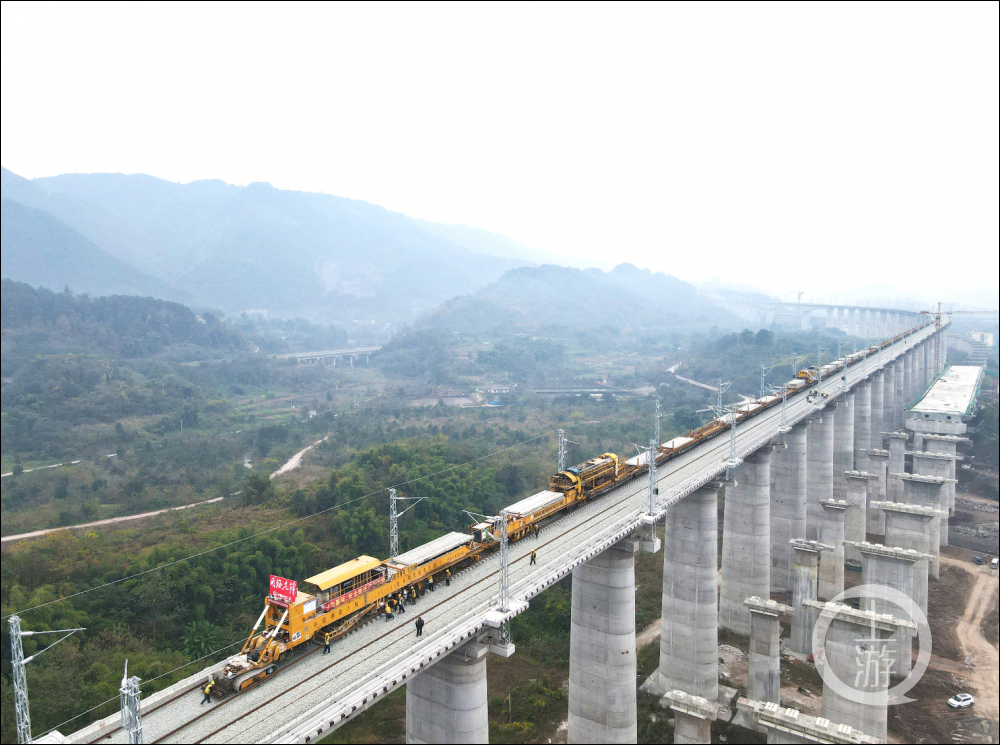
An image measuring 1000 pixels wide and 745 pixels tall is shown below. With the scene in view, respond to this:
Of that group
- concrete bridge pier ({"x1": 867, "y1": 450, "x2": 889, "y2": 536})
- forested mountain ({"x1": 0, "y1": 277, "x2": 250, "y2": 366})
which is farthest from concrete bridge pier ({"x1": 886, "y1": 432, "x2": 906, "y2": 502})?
forested mountain ({"x1": 0, "y1": 277, "x2": 250, "y2": 366})

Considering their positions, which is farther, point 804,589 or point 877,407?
point 877,407

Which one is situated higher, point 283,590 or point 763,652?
point 283,590

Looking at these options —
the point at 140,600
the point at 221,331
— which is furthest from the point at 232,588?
the point at 221,331

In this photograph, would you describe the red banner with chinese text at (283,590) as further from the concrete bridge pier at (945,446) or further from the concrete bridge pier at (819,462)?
the concrete bridge pier at (945,446)

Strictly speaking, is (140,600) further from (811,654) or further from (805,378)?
(805,378)

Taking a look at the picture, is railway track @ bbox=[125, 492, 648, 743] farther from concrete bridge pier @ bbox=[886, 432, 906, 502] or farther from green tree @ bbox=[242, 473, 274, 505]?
concrete bridge pier @ bbox=[886, 432, 906, 502]

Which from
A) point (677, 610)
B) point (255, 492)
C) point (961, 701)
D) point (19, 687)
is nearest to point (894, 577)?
point (961, 701)

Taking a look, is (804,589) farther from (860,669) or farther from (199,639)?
(199,639)
